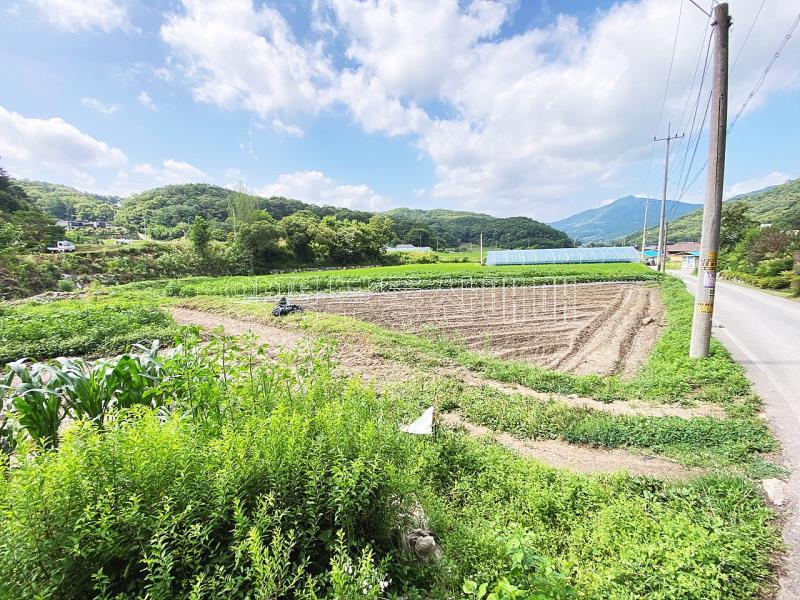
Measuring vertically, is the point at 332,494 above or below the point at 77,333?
above

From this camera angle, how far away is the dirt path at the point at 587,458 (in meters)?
4.44

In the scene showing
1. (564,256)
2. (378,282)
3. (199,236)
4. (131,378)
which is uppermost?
(199,236)

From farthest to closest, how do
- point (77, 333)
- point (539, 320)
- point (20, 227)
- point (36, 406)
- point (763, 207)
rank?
1. point (763, 207)
2. point (20, 227)
3. point (539, 320)
4. point (77, 333)
5. point (36, 406)

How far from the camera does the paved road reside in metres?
3.24

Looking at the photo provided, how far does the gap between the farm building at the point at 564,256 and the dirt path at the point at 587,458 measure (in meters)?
59.0

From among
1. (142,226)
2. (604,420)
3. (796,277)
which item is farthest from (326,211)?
(604,420)

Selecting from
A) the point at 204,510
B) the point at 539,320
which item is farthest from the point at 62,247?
the point at 204,510

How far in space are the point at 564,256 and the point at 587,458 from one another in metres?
67.2

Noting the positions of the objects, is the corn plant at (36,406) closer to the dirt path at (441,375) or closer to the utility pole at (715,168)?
the dirt path at (441,375)

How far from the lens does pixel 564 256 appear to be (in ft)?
214

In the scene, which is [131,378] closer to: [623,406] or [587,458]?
[587,458]

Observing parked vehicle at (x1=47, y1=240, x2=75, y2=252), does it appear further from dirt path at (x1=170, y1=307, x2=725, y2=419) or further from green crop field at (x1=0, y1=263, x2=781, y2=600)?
green crop field at (x1=0, y1=263, x2=781, y2=600)

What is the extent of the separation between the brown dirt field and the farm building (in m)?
38.9

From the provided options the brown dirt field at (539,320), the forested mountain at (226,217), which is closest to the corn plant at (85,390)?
the brown dirt field at (539,320)
